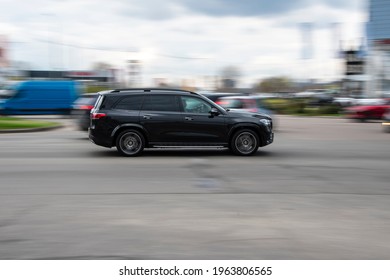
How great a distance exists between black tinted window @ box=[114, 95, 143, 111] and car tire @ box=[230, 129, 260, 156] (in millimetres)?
2521

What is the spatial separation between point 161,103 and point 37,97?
65.5 ft

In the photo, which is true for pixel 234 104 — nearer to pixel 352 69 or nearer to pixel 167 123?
pixel 167 123

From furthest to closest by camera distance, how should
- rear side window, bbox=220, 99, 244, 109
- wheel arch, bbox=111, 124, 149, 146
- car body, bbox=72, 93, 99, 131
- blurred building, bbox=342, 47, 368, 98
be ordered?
blurred building, bbox=342, 47, 368, 98 < rear side window, bbox=220, 99, 244, 109 < car body, bbox=72, 93, 99, 131 < wheel arch, bbox=111, 124, 149, 146

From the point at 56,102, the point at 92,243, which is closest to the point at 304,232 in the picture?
the point at 92,243

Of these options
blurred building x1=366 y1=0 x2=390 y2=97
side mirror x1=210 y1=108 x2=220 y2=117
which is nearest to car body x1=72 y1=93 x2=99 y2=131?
side mirror x1=210 y1=108 x2=220 y2=117

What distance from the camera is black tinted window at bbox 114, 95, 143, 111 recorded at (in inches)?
515

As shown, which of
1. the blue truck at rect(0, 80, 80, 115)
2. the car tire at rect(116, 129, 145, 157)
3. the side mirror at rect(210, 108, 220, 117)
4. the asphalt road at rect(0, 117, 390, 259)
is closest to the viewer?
the asphalt road at rect(0, 117, 390, 259)

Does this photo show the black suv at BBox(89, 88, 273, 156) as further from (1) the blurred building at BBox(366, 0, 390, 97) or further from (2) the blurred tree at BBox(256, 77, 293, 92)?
(2) the blurred tree at BBox(256, 77, 293, 92)

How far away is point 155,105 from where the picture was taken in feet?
43.3

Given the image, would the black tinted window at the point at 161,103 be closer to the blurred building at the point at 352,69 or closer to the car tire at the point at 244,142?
the car tire at the point at 244,142

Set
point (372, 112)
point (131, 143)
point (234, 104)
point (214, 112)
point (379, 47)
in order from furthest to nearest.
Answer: point (379, 47) < point (372, 112) < point (234, 104) < point (214, 112) < point (131, 143)

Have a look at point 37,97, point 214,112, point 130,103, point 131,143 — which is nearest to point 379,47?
point 37,97

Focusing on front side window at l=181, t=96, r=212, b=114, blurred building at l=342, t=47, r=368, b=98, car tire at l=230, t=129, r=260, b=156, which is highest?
blurred building at l=342, t=47, r=368, b=98

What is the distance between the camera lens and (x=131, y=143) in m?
13.1
